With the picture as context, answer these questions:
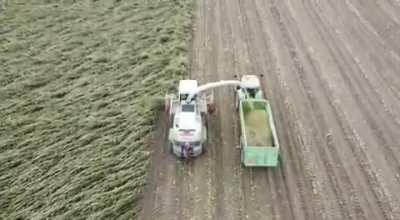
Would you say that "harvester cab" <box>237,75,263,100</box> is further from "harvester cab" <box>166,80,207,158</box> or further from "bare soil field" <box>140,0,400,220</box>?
"harvester cab" <box>166,80,207,158</box>

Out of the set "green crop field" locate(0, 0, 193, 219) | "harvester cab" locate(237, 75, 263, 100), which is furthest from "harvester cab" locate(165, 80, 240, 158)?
"green crop field" locate(0, 0, 193, 219)

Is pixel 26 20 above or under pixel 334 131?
above

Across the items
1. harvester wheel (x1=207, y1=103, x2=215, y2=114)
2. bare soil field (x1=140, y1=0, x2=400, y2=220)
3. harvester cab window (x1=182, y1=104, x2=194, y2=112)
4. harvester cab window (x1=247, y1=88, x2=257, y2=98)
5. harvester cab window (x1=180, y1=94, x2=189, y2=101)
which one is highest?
harvester cab window (x1=180, y1=94, x2=189, y2=101)

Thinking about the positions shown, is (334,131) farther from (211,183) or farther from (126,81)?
(126,81)

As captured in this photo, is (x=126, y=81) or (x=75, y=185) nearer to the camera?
(x=75, y=185)

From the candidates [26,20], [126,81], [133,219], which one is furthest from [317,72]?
[26,20]

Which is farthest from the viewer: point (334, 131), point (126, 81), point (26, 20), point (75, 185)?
point (26, 20)
